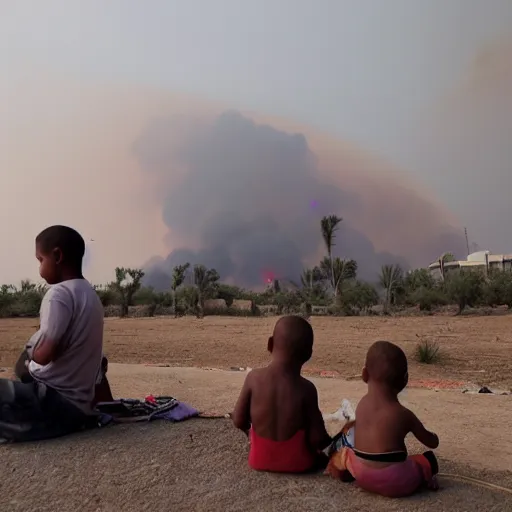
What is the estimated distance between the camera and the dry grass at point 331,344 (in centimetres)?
1203

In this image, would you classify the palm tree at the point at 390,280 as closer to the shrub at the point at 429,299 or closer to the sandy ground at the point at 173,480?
the shrub at the point at 429,299

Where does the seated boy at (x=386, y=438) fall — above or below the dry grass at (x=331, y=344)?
above

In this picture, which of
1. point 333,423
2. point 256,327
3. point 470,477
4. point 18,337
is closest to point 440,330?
point 256,327

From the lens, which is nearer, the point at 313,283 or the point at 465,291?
the point at 465,291

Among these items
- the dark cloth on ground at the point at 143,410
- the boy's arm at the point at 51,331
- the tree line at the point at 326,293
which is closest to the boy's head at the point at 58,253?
the boy's arm at the point at 51,331

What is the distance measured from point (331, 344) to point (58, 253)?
12730 millimetres

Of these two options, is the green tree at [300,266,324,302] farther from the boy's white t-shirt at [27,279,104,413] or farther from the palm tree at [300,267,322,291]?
the boy's white t-shirt at [27,279,104,413]

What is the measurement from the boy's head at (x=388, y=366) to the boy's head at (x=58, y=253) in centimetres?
187

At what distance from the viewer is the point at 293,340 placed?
3.30 meters

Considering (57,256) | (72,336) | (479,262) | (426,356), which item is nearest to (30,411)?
(72,336)

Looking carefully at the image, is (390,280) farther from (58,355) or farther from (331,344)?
(58,355)

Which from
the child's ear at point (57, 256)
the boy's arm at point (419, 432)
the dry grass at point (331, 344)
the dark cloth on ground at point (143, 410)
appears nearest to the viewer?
the boy's arm at point (419, 432)

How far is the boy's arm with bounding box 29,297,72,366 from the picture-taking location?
11.3ft

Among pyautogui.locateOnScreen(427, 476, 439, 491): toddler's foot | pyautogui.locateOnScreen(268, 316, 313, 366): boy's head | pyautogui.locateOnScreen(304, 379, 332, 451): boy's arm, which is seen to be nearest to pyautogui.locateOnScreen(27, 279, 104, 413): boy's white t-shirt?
pyautogui.locateOnScreen(268, 316, 313, 366): boy's head
